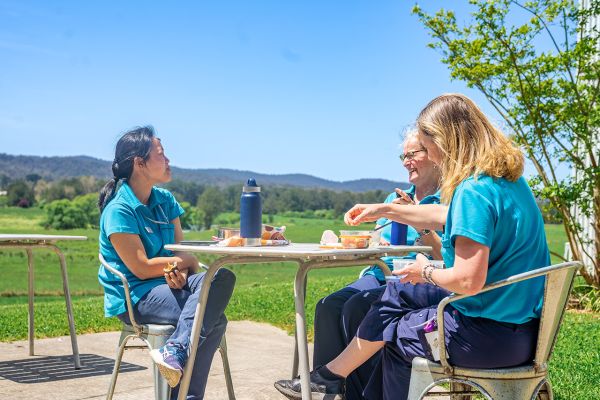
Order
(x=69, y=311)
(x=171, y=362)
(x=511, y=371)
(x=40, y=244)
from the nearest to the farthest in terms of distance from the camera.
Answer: (x=511, y=371) → (x=171, y=362) → (x=40, y=244) → (x=69, y=311)

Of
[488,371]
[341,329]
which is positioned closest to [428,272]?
[488,371]

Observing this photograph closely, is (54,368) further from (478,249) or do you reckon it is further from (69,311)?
(478,249)

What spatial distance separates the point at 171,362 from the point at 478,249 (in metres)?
1.28

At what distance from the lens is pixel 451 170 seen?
2.33 m

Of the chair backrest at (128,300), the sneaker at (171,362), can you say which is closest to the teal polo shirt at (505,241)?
the sneaker at (171,362)

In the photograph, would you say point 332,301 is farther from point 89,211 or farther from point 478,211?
point 89,211

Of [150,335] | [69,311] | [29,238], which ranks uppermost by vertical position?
[29,238]

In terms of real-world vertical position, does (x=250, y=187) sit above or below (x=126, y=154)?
below

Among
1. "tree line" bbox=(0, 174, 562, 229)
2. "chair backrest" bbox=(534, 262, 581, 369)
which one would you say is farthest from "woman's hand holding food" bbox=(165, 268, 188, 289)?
"tree line" bbox=(0, 174, 562, 229)

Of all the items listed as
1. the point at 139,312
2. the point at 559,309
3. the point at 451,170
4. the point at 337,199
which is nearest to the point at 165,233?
the point at 139,312

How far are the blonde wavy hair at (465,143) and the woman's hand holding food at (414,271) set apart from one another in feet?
0.69

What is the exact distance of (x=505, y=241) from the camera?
7.36 feet

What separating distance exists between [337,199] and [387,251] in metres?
38.2

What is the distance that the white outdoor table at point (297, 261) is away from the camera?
8.29ft
